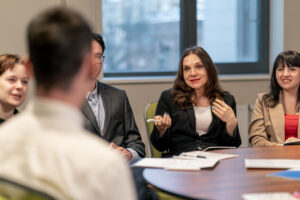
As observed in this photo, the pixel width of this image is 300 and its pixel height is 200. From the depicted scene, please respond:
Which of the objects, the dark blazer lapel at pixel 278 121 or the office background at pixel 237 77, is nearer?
the dark blazer lapel at pixel 278 121

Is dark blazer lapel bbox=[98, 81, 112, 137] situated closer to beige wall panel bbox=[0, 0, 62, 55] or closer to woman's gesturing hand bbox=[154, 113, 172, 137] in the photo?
woman's gesturing hand bbox=[154, 113, 172, 137]

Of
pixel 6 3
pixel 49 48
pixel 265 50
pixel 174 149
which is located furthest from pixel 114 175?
pixel 265 50

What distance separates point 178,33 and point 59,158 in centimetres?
371

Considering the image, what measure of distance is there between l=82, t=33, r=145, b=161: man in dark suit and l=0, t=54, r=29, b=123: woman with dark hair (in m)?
0.41

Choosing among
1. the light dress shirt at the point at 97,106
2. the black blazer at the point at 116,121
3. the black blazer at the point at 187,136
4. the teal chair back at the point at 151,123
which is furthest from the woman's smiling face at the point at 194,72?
the light dress shirt at the point at 97,106

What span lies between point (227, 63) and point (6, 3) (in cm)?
216

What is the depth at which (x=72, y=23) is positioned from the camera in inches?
34.9

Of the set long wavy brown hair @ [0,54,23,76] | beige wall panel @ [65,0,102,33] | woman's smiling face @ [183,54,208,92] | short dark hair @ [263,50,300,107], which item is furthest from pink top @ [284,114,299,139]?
long wavy brown hair @ [0,54,23,76]

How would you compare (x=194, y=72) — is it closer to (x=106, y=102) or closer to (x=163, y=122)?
(x=163, y=122)

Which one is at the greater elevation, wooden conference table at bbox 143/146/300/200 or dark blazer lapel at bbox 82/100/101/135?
dark blazer lapel at bbox 82/100/101/135

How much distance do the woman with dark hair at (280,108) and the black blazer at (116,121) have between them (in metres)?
0.81

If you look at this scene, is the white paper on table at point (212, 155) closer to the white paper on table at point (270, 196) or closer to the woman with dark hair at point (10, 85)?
the white paper on table at point (270, 196)

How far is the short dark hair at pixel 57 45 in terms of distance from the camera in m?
0.88

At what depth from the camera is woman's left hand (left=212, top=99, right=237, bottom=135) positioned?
2.92m
